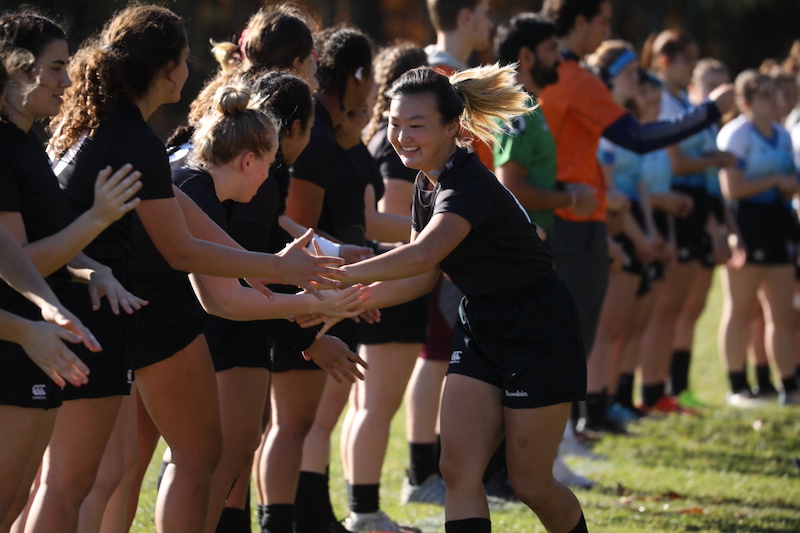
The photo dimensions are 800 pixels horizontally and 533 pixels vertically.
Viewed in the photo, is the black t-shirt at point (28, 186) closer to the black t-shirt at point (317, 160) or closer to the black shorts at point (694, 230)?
the black t-shirt at point (317, 160)

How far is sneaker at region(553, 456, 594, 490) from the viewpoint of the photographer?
649 centimetres

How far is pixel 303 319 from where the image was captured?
4270 millimetres

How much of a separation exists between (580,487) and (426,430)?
97 cm

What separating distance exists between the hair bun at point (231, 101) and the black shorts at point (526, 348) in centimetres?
110

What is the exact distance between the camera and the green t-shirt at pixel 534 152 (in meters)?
5.91

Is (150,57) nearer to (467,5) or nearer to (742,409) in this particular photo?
(467,5)

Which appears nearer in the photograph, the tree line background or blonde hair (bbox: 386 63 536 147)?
blonde hair (bbox: 386 63 536 147)

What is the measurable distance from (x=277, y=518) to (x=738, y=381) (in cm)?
589

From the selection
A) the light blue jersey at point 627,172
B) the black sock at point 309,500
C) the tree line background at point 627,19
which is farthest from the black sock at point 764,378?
the tree line background at point 627,19

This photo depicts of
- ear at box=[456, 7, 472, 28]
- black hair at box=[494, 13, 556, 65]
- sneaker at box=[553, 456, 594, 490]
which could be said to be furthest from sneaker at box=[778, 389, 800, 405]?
ear at box=[456, 7, 472, 28]

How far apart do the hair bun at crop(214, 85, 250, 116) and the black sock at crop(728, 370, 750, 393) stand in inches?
260

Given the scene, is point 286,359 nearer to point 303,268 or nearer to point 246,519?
point 246,519

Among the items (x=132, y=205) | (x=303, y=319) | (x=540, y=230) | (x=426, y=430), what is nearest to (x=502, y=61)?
(x=540, y=230)

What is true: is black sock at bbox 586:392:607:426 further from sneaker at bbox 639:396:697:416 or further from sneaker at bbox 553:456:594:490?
sneaker at bbox 553:456:594:490
